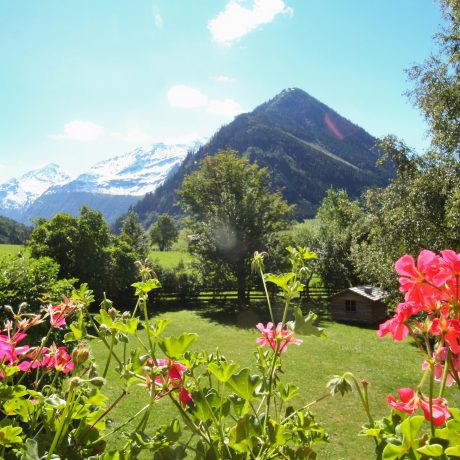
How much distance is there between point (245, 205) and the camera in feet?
79.2

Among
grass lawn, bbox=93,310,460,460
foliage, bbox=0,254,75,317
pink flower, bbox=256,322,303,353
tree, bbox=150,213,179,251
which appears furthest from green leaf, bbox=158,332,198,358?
tree, bbox=150,213,179,251

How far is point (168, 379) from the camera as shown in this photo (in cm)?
85

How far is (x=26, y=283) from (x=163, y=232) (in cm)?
7131

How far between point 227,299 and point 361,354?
14.8 meters

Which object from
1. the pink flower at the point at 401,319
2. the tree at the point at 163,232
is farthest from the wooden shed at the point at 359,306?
the tree at the point at 163,232

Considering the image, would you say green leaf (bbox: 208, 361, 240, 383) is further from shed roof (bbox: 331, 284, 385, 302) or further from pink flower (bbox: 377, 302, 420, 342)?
shed roof (bbox: 331, 284, 385, 302)

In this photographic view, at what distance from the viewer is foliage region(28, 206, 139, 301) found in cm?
2109

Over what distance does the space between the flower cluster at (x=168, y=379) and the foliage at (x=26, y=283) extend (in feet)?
16.6

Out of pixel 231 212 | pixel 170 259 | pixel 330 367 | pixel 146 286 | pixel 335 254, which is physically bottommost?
pixel 330 367

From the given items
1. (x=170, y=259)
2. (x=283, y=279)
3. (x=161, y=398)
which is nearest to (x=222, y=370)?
(x=161, y=398)

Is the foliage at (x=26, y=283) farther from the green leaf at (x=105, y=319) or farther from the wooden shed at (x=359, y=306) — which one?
the wooden shed at (x=359, y=306)

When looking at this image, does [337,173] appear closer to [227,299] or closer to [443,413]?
[227,299]

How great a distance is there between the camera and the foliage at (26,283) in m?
5.68

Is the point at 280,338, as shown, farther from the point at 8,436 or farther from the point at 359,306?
the point at 359,306
